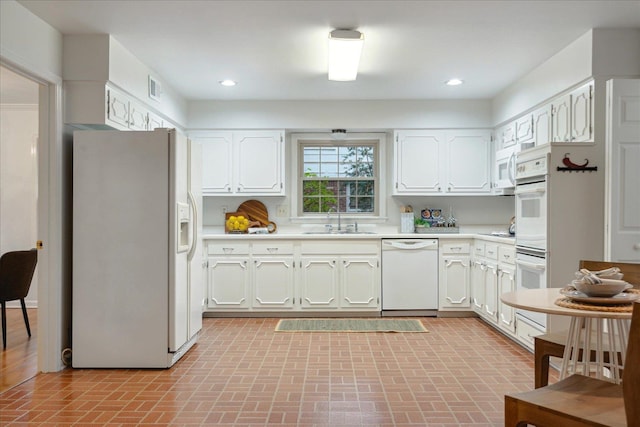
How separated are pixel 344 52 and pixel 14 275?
132 inches

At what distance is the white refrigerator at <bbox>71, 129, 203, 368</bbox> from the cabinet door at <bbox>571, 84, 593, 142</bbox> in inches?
118

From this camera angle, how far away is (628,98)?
3.33 meters

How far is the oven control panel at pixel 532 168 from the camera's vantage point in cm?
366

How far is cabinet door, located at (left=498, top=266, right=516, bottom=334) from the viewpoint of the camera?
14.3 feet

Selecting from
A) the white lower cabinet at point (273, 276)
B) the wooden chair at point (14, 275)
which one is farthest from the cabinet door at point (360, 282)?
the wooden chair at point (14, 275)

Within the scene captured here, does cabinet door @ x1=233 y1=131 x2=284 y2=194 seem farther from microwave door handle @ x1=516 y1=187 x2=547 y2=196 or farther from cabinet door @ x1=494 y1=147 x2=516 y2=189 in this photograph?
microwave door handle @ x1=516 y1=187 x2=547 y2=196

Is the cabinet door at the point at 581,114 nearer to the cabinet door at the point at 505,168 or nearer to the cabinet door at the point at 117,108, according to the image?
the cabinet door at the point at 505,168

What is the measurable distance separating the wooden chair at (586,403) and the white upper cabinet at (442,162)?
13.5 feet

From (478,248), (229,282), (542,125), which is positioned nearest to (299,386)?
(229,282)

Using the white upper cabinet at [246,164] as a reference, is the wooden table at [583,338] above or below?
below

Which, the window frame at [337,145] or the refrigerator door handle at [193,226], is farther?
the window frame at [337,145]

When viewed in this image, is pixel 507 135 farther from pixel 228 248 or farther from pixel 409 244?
pixel 228 248

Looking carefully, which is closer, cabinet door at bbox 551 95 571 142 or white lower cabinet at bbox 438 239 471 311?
cabinet door at bbox 551 95 571 142

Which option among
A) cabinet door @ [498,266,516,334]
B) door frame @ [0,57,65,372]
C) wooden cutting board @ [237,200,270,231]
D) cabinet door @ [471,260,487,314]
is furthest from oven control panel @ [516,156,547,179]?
door frame @ [0,57,65,372]
